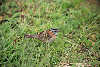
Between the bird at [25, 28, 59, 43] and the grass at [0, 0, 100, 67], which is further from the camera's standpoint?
the bird at [25, 28, 59, 43]

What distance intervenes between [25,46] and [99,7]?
3083 millimetres

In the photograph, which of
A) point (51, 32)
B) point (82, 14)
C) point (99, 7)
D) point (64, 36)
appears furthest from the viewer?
point (99, 7)

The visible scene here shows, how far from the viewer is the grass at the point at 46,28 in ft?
11.4

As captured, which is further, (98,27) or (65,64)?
(98,27)

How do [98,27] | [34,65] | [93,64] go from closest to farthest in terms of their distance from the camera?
[34,65], [93,64], [98,27]

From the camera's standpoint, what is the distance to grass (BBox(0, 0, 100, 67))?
3.49 metres

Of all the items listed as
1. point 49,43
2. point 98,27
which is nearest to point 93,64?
point 49,43

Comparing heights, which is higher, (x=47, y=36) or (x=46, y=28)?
(x=46, y=28)

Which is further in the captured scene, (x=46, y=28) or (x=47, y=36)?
(x=46, y=28)

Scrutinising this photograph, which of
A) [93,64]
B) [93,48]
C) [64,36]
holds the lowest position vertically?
[93,64]

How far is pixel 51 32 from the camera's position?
3.77m

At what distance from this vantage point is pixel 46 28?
4.37m

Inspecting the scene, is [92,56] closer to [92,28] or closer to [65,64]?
[65,64]

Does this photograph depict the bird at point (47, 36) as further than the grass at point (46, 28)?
Yes
